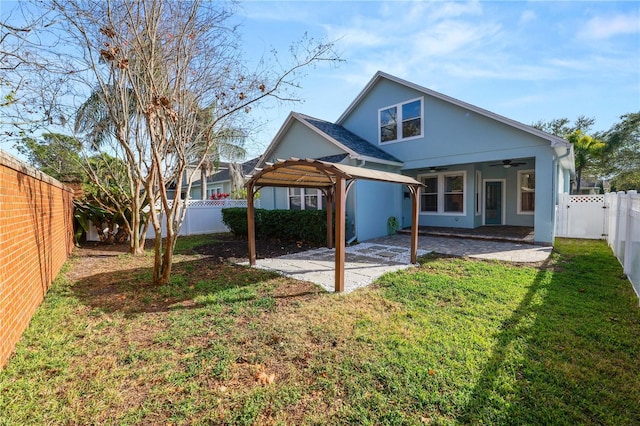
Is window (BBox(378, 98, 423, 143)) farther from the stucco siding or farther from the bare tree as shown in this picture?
the bare tree

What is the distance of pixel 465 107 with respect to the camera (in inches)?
396

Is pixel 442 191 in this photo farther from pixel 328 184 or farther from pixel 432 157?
pixel 328 184

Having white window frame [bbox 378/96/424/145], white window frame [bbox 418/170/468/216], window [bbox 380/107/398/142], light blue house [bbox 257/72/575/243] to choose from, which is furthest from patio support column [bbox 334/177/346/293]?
white window frame [bbox 418/170/468/216]

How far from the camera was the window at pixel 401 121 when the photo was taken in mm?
11414

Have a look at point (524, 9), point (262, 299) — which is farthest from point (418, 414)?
point (524, 9)

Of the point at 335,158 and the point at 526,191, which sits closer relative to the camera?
the point at 335,158

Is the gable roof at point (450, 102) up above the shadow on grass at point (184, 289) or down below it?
above

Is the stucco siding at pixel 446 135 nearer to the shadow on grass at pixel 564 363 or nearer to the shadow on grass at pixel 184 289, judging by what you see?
the shadow on grass at pixel 564 363

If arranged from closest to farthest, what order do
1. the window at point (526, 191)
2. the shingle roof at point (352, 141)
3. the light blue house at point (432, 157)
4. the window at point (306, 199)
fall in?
the light blue house at point (432, 157)
the shingle roof at point (352, 141)
the window at point (306, 199)
the window at point (526, 191)

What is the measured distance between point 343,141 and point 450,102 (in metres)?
4.03

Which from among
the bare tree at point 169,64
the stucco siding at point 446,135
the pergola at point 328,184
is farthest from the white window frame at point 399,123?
the bare tree at point 169,64

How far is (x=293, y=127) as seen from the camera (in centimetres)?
1264

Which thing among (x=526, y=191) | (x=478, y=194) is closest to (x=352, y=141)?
(x=478, y=194)

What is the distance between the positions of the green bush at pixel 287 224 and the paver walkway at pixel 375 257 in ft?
2.89
